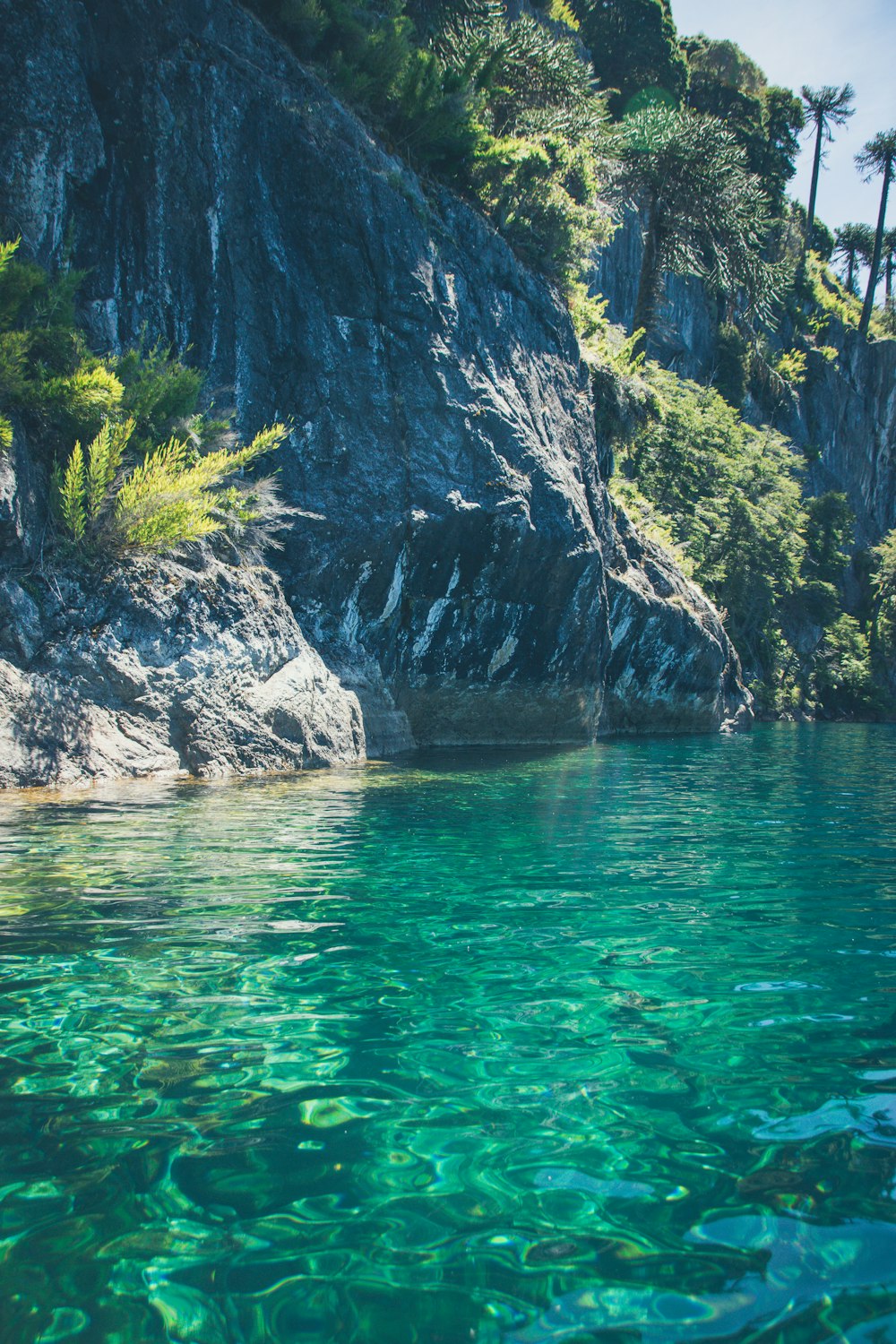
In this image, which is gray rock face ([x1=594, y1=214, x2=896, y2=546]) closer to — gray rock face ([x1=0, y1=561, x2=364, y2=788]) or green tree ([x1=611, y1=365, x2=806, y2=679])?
green tree ([x1=611, y1=365, x2=806, y2=679])

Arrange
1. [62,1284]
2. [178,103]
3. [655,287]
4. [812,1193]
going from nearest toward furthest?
[62,1284] < [812,1193] < [178,103] < [655,287]

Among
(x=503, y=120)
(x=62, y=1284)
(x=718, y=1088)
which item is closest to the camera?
(x=62, y=1284)

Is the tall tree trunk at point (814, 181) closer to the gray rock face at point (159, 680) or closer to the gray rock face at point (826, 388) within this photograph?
the gray rock face at point (826, 388)

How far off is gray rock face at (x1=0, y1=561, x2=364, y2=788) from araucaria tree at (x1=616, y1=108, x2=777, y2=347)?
1914 centimetres

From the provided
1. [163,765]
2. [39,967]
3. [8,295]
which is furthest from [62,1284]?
[8,295]

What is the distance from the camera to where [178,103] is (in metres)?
13.6

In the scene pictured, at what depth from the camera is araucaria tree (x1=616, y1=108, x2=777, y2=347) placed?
25172 millimetres

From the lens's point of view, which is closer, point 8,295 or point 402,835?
point 402,835

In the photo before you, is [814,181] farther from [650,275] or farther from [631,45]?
[650,275]

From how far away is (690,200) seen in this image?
86.0 ft

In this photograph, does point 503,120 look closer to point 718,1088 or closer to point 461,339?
point 461,339

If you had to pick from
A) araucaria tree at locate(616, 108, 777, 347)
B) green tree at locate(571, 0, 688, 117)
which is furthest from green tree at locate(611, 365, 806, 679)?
green tree at locate(571, 0, 688, 117)

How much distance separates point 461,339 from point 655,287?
43.5 ft

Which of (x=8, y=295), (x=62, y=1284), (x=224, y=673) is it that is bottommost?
(x=62, y=1284)
